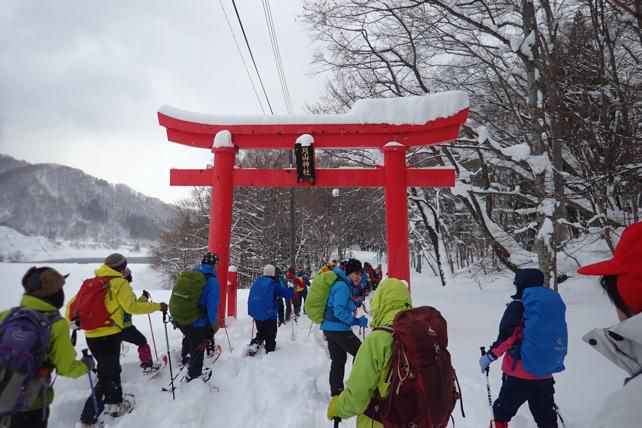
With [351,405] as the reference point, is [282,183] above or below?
above

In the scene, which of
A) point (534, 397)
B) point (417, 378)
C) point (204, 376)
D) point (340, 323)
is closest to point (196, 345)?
point (204, 376)

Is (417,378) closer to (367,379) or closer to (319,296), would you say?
(367,379)

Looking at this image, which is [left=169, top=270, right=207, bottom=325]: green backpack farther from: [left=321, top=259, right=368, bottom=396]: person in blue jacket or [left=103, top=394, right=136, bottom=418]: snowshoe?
[left=321, top=259, right=368, bottom=396]: person in blue jacket

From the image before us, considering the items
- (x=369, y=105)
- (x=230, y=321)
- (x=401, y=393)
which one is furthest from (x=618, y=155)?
(x=230, y=321)

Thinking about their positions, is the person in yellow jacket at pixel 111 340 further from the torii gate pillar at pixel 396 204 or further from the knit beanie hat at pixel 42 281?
the torii gate pillar at pixel 396 204

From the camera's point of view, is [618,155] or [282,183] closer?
[618,155]

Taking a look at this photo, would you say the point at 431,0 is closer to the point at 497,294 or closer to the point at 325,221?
the point at 497,294

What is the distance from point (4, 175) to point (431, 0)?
921cm

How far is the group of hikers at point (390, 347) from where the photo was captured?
4.42 ft

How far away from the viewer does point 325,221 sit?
23578 millimetres

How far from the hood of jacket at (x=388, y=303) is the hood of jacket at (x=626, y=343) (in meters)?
1.12

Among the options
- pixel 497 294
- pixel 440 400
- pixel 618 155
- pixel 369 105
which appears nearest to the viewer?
pixel 440 400

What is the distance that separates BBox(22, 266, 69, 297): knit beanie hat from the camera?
7.68 ft

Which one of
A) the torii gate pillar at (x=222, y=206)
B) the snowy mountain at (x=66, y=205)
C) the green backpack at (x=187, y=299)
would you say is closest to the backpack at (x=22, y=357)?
the snowy mountain at (x=66, y=205)
